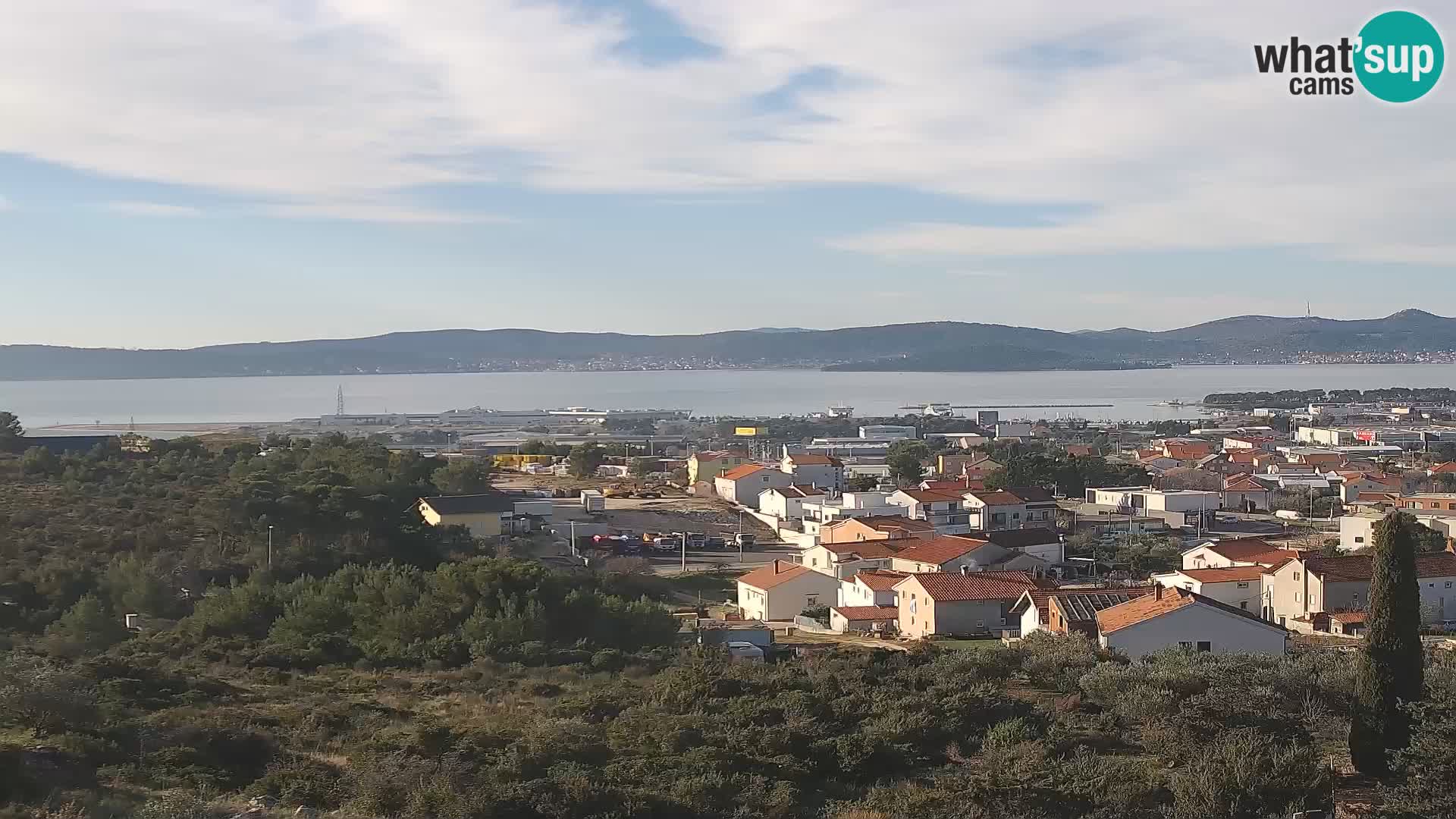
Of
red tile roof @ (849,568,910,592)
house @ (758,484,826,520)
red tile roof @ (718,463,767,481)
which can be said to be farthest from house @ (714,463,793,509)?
red tile roof @ (849,568,910,592)

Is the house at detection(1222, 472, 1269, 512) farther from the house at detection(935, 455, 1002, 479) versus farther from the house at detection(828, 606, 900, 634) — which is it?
the house at detection(828, 606, 900, 634)

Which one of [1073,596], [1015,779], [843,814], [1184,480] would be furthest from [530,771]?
[1184,480]

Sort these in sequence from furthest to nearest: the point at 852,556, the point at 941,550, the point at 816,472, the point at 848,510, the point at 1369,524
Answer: the point at 816,472, the point at 848,510, the point at 1369,524, the point at 852,556, the point at 941,550

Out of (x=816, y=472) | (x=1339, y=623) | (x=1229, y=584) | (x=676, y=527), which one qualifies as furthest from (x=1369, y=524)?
(x=816, y=472)

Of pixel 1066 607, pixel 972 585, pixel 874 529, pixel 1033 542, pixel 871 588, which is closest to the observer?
pixel 1066 607

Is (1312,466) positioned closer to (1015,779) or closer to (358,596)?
(358,596)

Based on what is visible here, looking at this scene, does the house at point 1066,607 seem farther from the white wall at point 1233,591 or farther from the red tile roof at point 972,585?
the white wall at point 1233,591

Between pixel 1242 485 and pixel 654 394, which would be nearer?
pixel 1242 485

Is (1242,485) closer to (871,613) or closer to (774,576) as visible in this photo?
(774,576)
